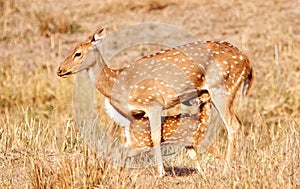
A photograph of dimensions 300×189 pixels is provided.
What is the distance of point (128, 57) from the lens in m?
15.9

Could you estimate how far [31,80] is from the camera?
14492mm

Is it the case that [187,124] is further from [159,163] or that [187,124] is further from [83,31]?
[83,31]

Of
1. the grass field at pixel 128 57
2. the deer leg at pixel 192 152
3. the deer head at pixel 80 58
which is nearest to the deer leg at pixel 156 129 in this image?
the grass field at pixel 128 57

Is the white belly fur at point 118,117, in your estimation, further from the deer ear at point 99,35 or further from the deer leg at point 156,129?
the deer ear at point 99,35

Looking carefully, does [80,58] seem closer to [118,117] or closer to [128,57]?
[118,117]

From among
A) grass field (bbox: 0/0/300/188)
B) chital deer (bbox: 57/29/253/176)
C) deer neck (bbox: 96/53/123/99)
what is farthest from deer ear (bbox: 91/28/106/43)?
grass field (bbox: 0/0/300/188)

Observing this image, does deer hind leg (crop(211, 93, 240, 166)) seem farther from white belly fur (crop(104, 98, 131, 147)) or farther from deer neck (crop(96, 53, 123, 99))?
deer neck (crop(96, 53, 123, 99))

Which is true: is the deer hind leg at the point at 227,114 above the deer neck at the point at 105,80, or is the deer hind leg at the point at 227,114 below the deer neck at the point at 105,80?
below

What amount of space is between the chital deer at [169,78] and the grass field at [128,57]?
49 cm

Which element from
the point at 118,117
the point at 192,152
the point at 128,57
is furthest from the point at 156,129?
the point at 128,57

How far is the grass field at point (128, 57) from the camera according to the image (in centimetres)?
779

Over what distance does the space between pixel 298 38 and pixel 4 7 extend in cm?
609

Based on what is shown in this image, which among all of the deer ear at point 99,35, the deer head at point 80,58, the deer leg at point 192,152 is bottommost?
the deer leg at point 192,152

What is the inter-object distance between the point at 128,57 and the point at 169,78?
6418mm
